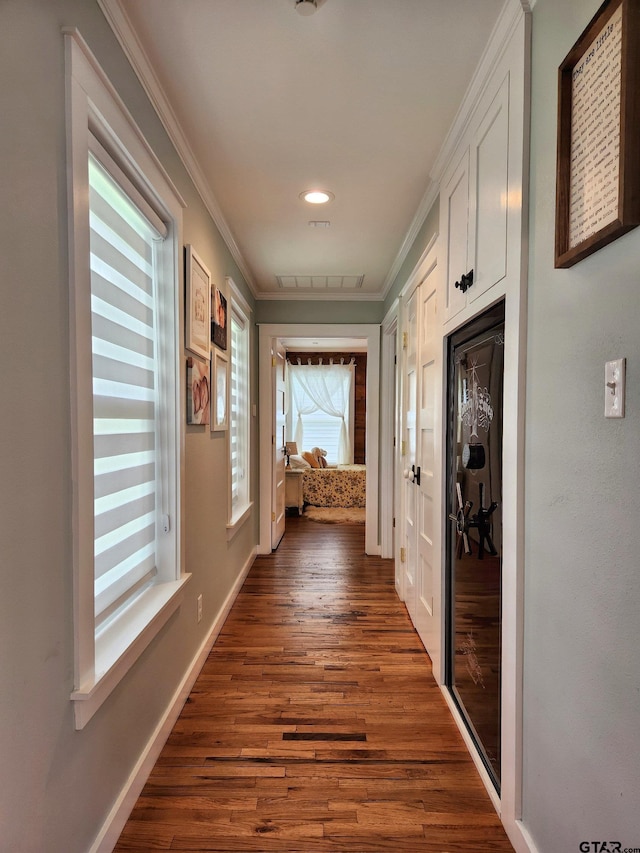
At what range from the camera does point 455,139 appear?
194 centimetres

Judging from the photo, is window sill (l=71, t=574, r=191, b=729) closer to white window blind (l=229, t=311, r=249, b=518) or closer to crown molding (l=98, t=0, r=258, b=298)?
white window blind (l=229, t=311, r=249, b=518)

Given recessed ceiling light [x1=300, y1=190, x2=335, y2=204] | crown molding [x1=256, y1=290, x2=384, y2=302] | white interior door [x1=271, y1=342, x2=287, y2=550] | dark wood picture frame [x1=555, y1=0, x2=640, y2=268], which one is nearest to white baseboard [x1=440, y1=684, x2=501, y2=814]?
dark wood picture frame [x1=555, y1=0, x2=640, y2=268]

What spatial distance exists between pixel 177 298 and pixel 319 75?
98 cm

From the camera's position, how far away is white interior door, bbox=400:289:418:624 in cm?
293

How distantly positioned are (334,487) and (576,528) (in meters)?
5.82

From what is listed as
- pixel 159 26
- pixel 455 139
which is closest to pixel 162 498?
pixel 159 26

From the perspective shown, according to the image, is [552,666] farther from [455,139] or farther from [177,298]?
[455,139]

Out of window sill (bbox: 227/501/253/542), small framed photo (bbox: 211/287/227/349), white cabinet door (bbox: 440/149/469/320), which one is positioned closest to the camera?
white cabinet door (bbox: 440/149/469/320)

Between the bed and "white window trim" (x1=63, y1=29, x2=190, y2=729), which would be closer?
"white window trim" (x1=63, y1=29, x2=190, y2=729)

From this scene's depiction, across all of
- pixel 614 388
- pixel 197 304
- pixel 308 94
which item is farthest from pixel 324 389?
pixel 614 388

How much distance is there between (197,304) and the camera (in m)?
2.26

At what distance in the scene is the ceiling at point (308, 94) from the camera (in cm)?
140

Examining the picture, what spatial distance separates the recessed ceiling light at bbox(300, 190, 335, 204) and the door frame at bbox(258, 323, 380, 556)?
5.96ft

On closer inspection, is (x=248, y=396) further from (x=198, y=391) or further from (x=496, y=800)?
(x=496, y=800)
